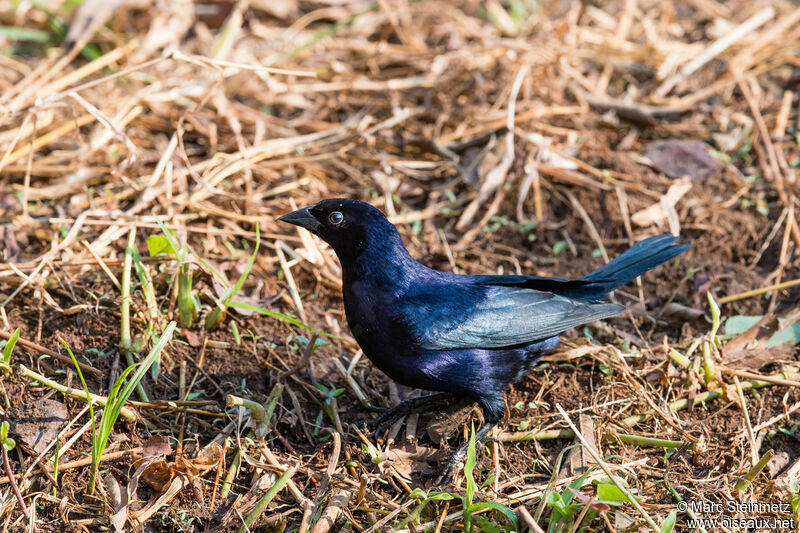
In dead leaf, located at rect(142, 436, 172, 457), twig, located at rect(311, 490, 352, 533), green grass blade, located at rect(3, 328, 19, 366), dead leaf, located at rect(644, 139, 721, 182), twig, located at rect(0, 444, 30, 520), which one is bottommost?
twig, located at rect(311, 490, 352, 533)

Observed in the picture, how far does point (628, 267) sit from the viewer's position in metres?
3.90

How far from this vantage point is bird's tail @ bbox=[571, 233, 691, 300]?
389cm

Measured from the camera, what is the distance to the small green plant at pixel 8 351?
9.98 feet

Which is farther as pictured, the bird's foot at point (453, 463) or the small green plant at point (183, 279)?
the small green plant at point (183, 279)

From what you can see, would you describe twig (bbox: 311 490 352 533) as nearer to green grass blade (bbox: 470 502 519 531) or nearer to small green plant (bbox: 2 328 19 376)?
green grass blade (bbox: 470 502 519 531)

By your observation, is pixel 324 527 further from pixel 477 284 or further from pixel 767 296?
pixel 767 296

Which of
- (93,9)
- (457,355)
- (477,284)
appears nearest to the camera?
(457,355)

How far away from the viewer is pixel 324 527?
3018mm

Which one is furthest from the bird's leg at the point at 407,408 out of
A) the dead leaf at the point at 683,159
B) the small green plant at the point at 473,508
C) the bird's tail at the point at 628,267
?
the dead leaf at the point at 683,159

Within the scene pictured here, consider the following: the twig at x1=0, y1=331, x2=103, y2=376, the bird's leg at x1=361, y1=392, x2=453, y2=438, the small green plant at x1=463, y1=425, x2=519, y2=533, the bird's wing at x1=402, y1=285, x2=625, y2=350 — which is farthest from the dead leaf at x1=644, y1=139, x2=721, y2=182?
the twig at x1=0, y1=331, x2=103, y2=376

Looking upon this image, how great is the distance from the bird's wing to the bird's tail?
15 centimetres

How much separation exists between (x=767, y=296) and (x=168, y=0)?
198 inches

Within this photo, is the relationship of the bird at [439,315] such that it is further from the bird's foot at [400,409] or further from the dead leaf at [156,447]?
the dead leaf at [156,447]

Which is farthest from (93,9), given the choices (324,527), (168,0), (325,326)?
(324,527)
